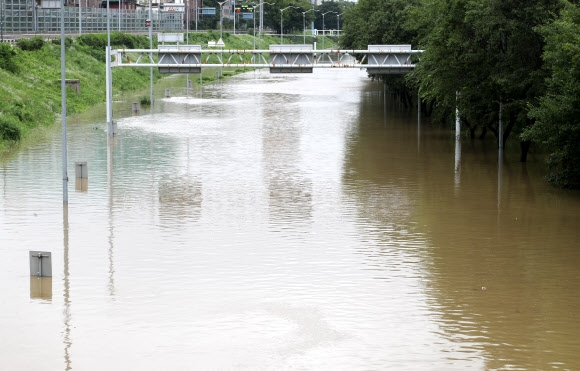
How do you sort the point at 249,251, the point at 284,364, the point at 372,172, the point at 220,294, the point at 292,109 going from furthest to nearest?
1. the point at 292,109
2. the point at 372,172
3. the point at 249,251
4. the point at 220,294
5. the point at 284,364

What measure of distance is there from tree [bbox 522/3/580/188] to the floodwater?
4.87 ft

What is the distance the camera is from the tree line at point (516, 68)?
36.3m

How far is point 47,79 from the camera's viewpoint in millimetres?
73062

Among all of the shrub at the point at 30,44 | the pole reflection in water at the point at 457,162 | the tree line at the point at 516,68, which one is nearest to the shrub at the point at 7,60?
the shrub at the point at 30,44

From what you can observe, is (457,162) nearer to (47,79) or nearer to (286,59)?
(286,59)

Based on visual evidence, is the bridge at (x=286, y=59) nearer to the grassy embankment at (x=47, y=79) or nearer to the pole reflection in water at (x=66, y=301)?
the grassy embankment at (x=47, y=79)

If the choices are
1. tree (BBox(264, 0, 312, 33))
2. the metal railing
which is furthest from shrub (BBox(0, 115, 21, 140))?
tree (BBox(264, 0, 312, 33))

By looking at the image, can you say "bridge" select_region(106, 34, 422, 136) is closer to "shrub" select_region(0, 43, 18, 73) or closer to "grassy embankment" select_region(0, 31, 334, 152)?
"grassy embankment" select_region(0, 31, 334, 152)

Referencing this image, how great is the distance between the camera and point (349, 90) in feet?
326

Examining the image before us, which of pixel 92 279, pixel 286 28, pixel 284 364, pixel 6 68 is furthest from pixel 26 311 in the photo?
pixel 286 28

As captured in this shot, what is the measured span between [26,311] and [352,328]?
24.2ft

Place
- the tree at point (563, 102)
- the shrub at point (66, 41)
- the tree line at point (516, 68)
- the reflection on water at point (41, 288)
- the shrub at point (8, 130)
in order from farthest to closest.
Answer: the shrub at point (66, 41) < the shrub at point (8, 130) < the tree line at point (516, 68) < the tree at point (563, 102) < the reflection on water at point (41, 288)

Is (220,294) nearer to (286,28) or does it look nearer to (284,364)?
(284,364)

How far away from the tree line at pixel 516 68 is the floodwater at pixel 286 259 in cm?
223
